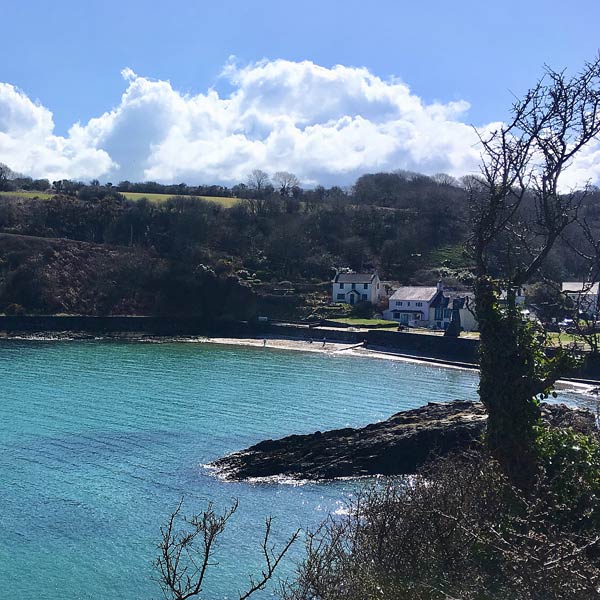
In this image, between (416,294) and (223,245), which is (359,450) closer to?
(416,294)

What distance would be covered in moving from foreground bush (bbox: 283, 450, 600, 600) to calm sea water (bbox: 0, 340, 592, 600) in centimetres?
640

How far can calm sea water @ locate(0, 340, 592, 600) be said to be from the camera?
18.2 meters

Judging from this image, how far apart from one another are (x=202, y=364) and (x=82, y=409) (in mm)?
17177

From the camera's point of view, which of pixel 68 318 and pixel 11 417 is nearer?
pixel 11 417

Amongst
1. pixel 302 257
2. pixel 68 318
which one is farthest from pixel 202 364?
pixel 302 257

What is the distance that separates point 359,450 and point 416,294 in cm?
4868

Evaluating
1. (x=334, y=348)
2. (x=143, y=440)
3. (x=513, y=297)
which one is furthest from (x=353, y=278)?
(x=513, y=297)

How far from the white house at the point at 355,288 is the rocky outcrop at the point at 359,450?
5042 cm

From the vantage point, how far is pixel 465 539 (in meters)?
10.9

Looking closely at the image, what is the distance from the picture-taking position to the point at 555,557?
853 centimetres

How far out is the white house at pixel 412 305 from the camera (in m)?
72.5

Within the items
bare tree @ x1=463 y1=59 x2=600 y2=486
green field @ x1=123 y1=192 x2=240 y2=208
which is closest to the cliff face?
green field @ x1=123 y1=192 x2=240 y2=208

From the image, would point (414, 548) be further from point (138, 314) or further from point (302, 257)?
point (302, 257)

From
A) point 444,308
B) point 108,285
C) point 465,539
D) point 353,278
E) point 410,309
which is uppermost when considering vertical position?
point 353,278
